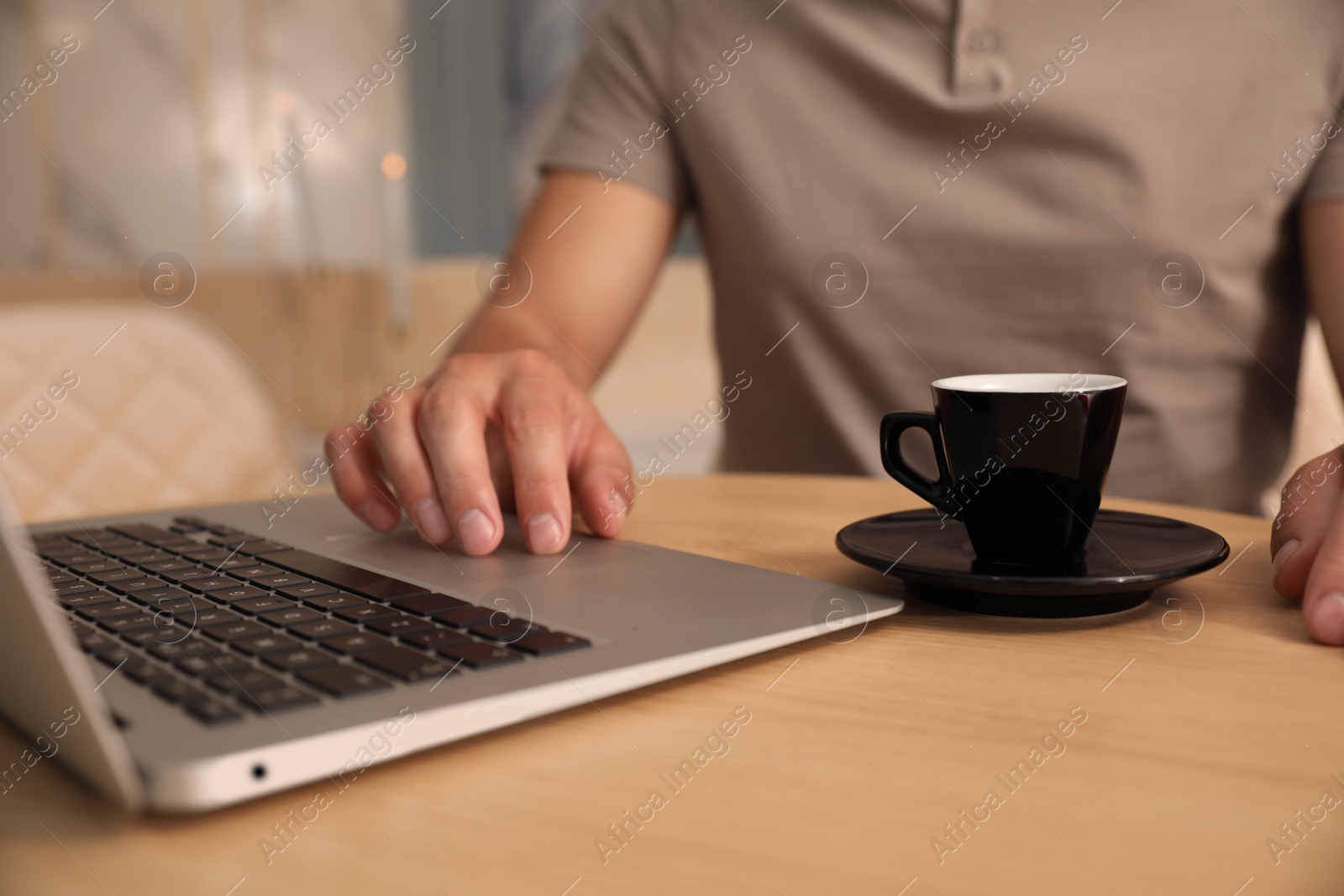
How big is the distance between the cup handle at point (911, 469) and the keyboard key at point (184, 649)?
0.32 m

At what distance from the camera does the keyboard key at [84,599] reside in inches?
17.9

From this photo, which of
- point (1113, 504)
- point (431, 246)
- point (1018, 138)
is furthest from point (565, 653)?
point (431, 246)

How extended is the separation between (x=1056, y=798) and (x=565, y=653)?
17 centimetres

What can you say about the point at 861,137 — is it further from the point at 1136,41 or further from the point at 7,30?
the point at 7,30

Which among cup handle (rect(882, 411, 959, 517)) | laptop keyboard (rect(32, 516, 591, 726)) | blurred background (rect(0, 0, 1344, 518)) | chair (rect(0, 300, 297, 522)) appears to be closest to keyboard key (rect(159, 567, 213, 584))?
laptop keyboard (rect(32, 516, 591, 726))

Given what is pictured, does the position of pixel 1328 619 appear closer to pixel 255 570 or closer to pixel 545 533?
pixel 545 533

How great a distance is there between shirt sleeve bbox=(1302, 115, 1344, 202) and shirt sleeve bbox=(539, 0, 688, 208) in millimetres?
618

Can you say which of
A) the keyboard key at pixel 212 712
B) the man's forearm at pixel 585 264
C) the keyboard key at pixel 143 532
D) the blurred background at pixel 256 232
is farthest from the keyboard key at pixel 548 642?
the blurred background at pixel 256 232

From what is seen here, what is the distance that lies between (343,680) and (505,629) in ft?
0.25

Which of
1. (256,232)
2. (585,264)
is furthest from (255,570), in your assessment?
(256,232)

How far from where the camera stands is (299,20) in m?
3.95

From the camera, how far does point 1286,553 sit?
0.50m

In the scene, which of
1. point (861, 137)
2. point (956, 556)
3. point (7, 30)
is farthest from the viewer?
point (7, 30)

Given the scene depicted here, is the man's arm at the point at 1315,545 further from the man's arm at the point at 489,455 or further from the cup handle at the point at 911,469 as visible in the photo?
the man's arm at the point at 489,455
